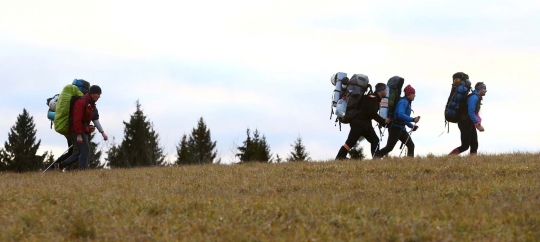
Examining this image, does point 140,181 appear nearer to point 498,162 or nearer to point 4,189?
point 4,189

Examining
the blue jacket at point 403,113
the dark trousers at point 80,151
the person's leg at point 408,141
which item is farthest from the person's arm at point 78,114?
the person's leg at point 408,141

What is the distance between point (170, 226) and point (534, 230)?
4097 mm

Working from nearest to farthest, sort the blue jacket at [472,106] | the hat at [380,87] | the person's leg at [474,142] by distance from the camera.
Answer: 1. the hat at [380,87]
2. the blue jacket at [472,106]
3. the person's leg at [474,142]

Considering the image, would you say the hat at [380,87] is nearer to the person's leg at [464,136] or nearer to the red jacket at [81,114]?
the person's leg at [464,136]

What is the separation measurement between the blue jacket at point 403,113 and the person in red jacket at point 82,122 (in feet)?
22.8

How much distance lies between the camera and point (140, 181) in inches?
593

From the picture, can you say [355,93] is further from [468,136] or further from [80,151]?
[80,151]

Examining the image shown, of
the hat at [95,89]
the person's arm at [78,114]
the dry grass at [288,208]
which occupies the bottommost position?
the dry grass at [288,208]

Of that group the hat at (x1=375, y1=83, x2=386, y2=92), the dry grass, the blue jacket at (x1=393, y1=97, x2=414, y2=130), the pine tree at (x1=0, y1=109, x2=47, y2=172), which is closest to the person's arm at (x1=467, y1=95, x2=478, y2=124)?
the blue jacket at (x1=393, y1=97, x2=414, y2=130)

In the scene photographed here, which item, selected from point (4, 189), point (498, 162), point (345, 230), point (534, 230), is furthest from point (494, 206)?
point (4, 189)

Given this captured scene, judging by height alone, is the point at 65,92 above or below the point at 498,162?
above

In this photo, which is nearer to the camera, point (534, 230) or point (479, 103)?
point (534, 230)

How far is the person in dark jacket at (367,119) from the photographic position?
18.8m

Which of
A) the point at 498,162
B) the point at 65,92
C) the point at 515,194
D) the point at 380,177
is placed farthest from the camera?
the point at 65,92
